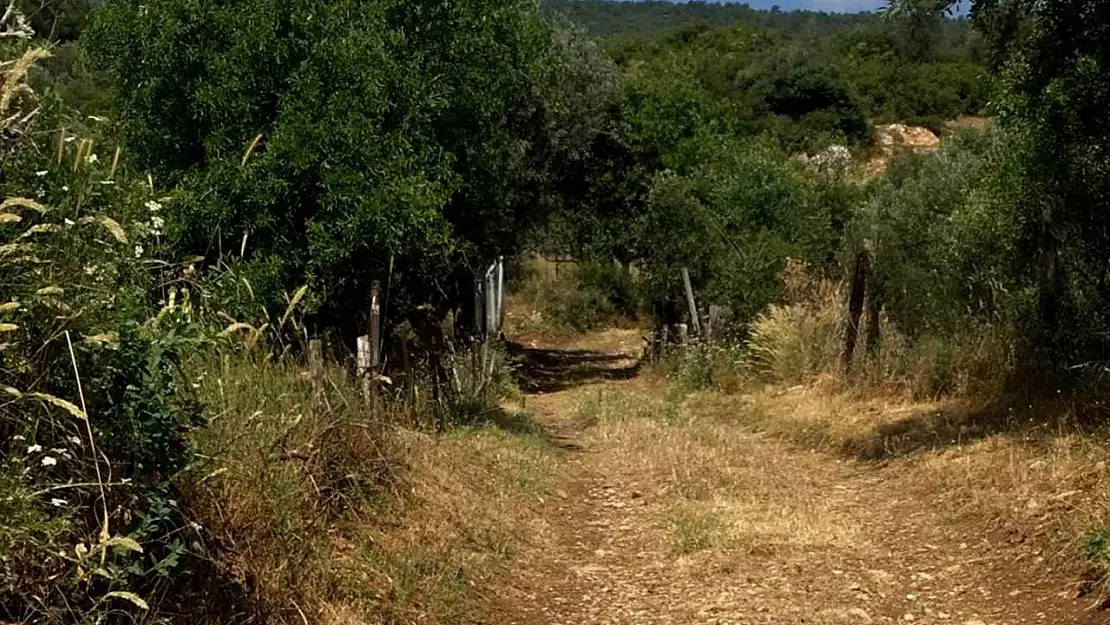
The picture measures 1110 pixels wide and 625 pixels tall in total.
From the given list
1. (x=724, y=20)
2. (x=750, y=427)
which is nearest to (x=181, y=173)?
(x=750, y=427)

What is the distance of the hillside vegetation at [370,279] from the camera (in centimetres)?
380

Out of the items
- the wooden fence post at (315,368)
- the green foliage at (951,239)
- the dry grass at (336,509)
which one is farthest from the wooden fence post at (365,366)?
the green foliage at (951,239)

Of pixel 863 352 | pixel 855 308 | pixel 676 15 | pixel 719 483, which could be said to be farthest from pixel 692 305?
pixel 676 15

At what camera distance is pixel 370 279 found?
9.84 m

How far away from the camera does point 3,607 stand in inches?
133

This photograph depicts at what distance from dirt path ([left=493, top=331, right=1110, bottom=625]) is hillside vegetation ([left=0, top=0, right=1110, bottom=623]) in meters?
0.42

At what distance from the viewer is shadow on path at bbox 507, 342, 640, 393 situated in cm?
1969

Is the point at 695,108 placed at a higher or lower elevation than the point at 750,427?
higher

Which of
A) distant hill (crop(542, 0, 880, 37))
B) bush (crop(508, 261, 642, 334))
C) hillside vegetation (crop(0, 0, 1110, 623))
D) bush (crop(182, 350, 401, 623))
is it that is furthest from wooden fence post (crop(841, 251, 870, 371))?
distant hill (crop(542, 0, 880, 37))

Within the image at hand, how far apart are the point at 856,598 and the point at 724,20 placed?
132m

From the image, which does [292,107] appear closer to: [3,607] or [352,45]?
[352,45]

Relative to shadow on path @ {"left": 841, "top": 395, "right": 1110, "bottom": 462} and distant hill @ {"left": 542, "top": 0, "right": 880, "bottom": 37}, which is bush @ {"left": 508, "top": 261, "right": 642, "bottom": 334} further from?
distant hill @ {"left": 542, "top": 0, "right": 880, "bottom": 37}

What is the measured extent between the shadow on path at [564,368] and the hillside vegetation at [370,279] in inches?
32.3

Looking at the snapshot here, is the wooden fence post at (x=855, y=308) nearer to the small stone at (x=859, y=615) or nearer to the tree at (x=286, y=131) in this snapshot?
the tree at (x=286, y=131)
